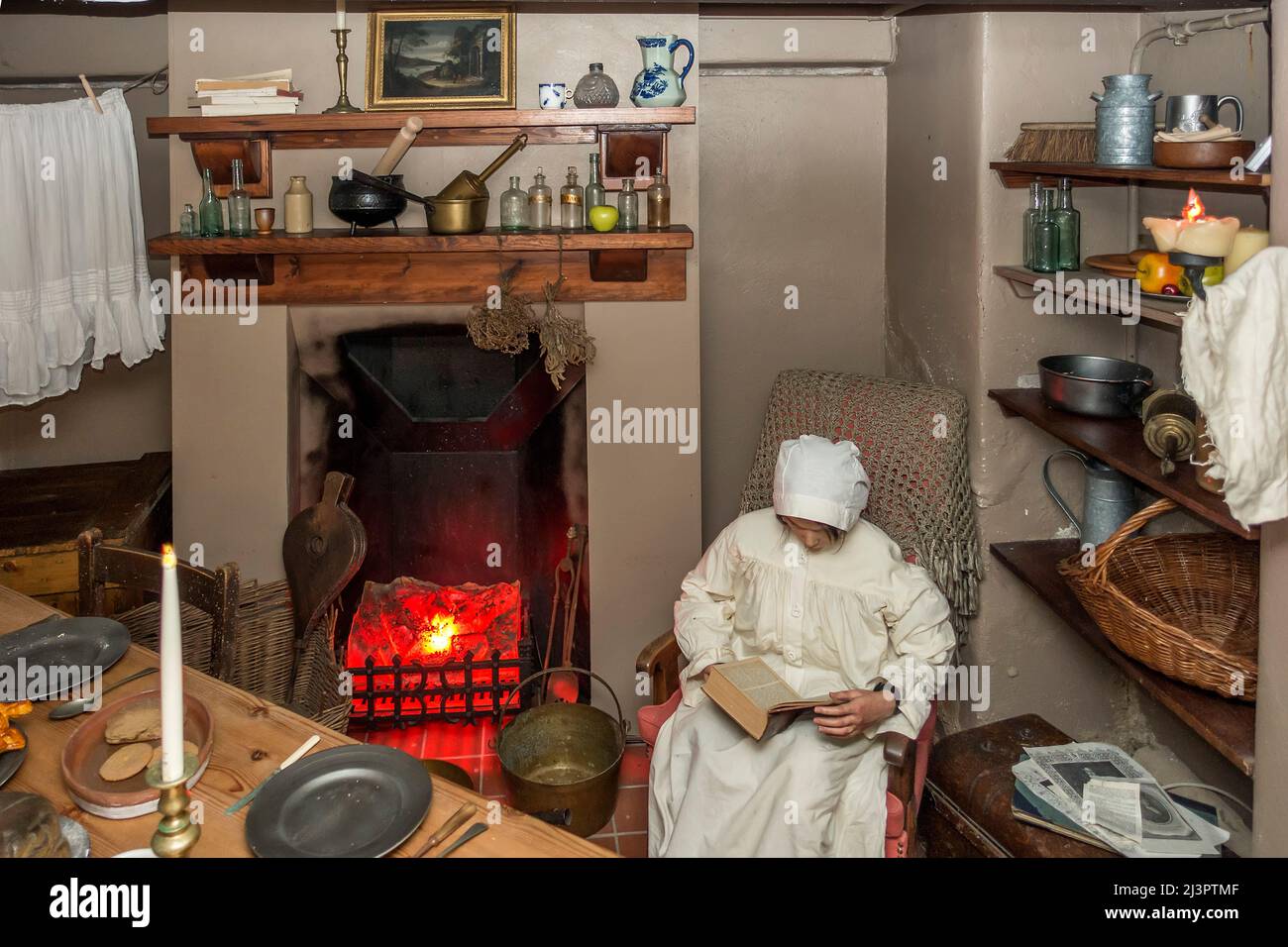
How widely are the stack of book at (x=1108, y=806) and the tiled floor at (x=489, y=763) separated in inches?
47.5

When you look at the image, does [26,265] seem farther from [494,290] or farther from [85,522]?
[494,290]

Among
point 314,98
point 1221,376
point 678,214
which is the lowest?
→ point 1221,376

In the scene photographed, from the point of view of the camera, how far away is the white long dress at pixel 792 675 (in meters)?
2.89

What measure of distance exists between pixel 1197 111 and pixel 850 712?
1.61 m

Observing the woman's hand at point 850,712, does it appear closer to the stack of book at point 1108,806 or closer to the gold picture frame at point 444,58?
the stack of book at point 1108,806

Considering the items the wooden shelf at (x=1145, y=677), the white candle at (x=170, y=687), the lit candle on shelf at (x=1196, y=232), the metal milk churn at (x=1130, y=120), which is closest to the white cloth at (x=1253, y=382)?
the lit candle on shelf at (x=1196, y=232)

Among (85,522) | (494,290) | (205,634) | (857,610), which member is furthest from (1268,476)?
(85,522)

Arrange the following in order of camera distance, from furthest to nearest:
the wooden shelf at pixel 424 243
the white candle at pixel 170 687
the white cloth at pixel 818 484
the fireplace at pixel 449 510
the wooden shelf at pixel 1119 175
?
1. the fireplace at pixel 449 510
2. the wooden shelf at pixel 424 243
3. the white cloth at pixel 818 484
4. the wooden shelf at pixel 1119 175
5. the white candle at pixel 170 687

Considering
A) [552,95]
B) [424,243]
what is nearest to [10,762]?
[424,243]

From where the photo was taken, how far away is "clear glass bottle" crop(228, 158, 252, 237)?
387cm

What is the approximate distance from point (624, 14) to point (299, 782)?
2.85 metres

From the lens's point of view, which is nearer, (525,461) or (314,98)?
(314,98)

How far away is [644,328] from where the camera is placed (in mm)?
4055

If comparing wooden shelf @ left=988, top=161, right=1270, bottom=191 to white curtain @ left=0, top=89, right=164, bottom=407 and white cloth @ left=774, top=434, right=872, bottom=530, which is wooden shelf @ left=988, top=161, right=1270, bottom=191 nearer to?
white cloth @ left=774, top=434, right=872, bottom=530
